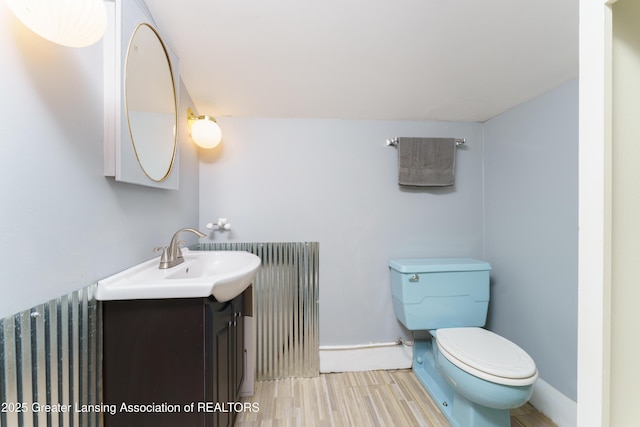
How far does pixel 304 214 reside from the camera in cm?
187

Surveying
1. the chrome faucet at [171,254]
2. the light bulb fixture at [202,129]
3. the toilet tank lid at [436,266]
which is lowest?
the toilet tank lid at [436,266]

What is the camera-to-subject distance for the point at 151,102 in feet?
3.54

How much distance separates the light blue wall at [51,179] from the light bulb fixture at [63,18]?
2.8 inches

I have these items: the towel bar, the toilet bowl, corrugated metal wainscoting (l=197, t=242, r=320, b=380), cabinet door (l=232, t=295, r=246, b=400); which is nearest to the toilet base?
the toilet bowl

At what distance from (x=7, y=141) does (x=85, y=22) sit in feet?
1.04

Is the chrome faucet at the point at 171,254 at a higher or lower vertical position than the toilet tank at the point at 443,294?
higher

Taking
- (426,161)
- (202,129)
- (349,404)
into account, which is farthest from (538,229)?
(202,129)

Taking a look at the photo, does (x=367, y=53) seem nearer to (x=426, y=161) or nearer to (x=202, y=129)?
(x=426, y=161)

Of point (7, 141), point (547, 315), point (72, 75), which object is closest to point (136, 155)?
point (72, 75)

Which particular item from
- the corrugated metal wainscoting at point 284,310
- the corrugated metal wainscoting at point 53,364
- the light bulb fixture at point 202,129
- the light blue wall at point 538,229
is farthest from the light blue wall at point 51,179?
the light blue wall at point 538,229

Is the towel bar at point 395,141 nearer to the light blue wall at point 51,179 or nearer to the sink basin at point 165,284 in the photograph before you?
the sink basin at point 165,284

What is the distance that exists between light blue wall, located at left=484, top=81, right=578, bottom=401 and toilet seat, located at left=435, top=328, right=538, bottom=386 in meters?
0.37

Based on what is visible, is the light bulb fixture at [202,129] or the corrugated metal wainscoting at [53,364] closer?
the corrugated metal wainscoting at [53,364]

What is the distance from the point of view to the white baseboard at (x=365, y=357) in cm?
184
